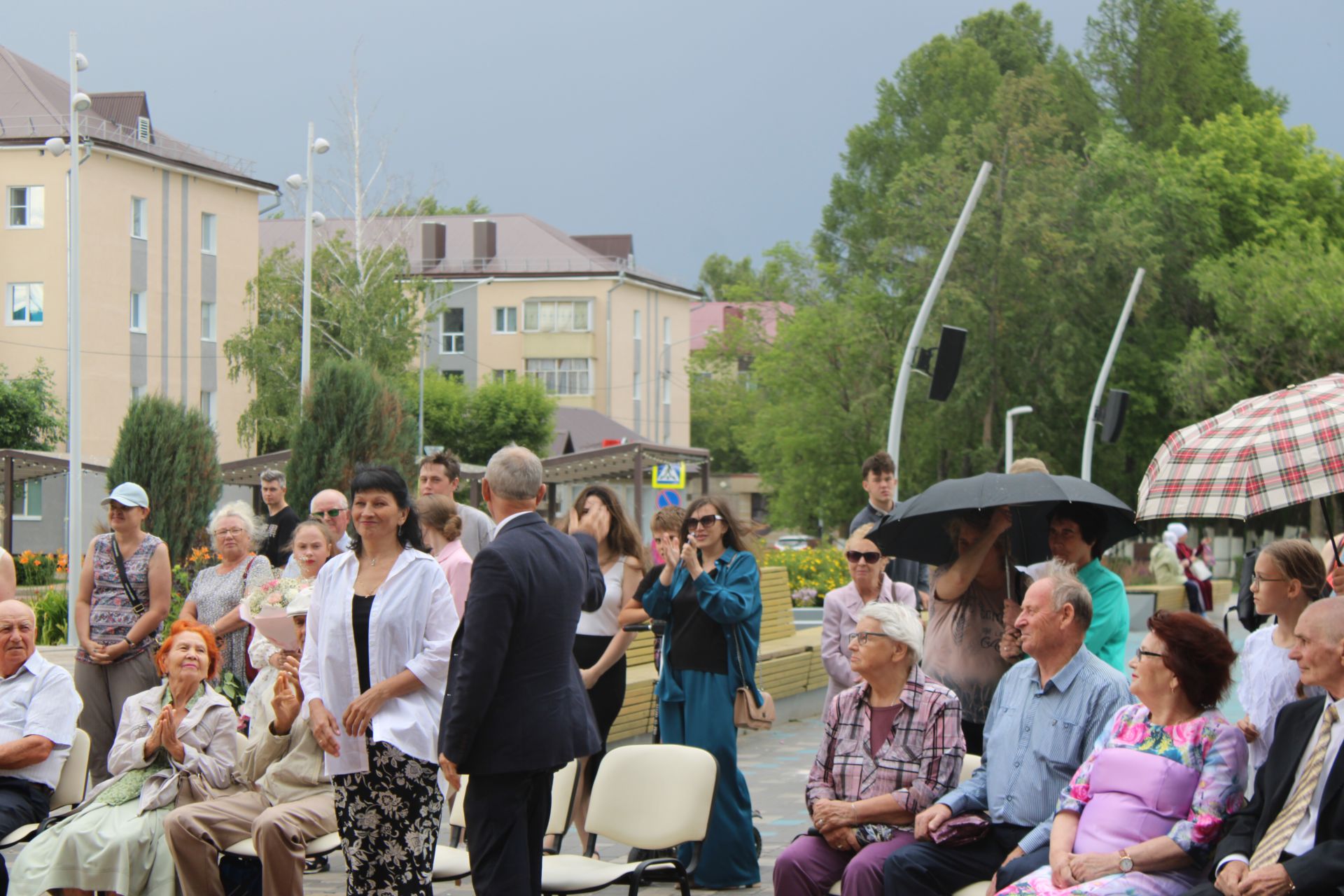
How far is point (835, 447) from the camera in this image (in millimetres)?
51312

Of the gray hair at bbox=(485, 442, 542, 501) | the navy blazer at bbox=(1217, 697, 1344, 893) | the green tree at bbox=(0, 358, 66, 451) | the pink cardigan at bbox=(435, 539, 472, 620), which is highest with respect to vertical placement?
the green tree at bbox=(0, 358, 66, 451)

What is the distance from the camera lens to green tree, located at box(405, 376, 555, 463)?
63562 millimetres

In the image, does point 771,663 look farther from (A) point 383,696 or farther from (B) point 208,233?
(B) point 208,233

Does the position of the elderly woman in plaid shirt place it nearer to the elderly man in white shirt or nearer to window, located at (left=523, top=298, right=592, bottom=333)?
the elderly man in white shirt

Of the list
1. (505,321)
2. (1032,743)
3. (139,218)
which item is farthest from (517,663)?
(505,321)

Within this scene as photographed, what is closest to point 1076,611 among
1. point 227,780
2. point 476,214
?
point 227,780

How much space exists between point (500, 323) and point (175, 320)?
26885mm

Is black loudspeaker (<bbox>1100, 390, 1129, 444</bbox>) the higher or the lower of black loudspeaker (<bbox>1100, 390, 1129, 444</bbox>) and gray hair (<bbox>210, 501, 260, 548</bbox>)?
the higher

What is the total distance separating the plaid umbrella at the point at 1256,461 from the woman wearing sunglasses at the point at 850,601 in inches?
70.8

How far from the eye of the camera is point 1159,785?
17.7ft

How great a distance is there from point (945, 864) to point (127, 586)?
5.54m

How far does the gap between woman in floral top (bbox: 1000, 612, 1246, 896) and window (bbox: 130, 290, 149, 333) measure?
48.0 metres

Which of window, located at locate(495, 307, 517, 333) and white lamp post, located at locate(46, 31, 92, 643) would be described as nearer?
white lamp post, located at locate(46, 31, 92, 643)

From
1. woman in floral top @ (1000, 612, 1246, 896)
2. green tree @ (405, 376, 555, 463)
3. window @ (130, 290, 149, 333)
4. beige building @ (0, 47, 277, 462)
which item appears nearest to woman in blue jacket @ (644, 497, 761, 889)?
woman in floral top @ (1000, 612, 1246, 896)
